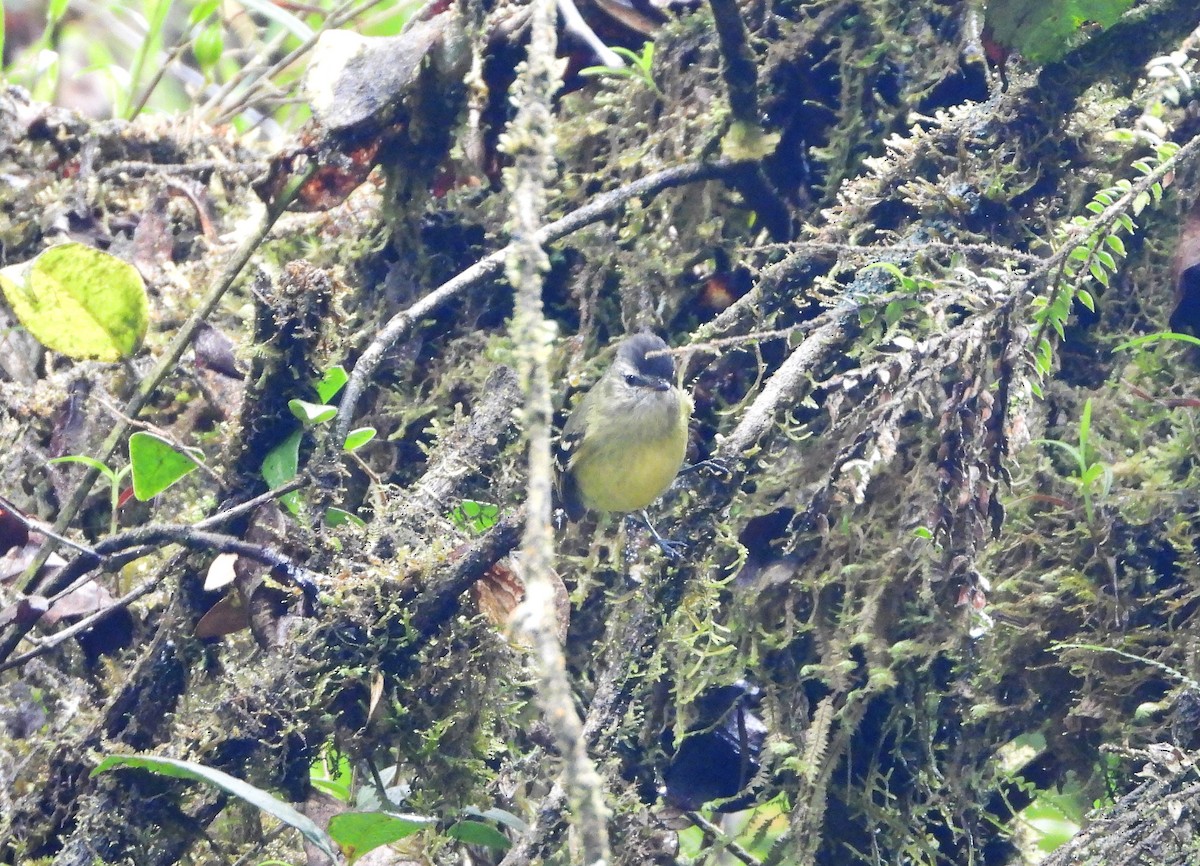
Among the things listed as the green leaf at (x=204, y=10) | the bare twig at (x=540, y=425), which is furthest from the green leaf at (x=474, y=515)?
the green leaf at (x=204, y=10)

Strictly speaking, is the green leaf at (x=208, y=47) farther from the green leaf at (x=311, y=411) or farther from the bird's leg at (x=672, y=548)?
the bird's leg at (x=672, y=548)

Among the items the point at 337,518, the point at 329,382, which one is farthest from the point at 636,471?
the point at 329,382

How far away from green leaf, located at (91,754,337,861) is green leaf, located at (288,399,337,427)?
0.67 meters

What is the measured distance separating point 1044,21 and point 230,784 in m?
2.28

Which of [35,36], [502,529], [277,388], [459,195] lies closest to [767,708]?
[502,529]

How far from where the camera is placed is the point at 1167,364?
2764 mm

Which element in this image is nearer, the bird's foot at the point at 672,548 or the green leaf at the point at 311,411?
the green leaf at the point at 311,411

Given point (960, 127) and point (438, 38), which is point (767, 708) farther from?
point (438, 38)

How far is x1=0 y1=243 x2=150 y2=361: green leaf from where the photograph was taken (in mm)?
2412

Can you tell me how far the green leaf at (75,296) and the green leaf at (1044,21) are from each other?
6.59 feet

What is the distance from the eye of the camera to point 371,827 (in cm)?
201

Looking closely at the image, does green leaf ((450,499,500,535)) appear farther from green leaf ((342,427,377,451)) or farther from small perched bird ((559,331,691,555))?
small perched bird ((559,331,691,555))

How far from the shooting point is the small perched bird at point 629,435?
3.04 meters

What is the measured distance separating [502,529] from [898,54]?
172 centimetres
